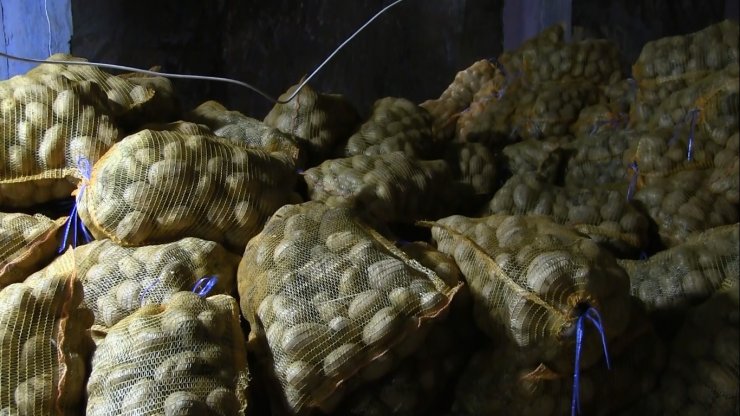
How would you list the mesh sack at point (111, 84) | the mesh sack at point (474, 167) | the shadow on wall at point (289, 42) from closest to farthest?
1. the mesh sack at point (111, 84)
2. the shadow on wall at point (289, 42)
3. the mesh sack at point (474, 167)

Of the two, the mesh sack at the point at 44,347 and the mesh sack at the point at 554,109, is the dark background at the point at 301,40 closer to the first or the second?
the mesh sack at the point at 554,109

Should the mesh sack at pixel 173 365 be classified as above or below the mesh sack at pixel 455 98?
below

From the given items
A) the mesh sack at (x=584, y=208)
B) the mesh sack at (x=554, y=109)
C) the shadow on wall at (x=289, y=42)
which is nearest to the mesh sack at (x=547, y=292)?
the mesh sack at (x=584, y=208)

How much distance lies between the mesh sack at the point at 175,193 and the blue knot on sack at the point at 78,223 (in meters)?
0.04

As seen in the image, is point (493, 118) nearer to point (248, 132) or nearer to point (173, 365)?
point (248, 132)

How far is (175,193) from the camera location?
5.16 feet

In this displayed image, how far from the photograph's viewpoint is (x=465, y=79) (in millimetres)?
2596

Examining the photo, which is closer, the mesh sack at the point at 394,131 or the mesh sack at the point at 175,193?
the mesh sack at the point at 175,193

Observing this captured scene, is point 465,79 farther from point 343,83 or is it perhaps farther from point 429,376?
point 429,376

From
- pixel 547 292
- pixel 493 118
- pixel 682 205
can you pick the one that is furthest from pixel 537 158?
pixel 547 292

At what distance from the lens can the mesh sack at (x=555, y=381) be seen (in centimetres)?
123

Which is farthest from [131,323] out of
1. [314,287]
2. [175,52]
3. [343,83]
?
[175,52]

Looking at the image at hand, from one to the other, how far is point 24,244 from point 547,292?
119 centimetres

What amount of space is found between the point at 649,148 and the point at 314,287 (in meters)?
1.09
